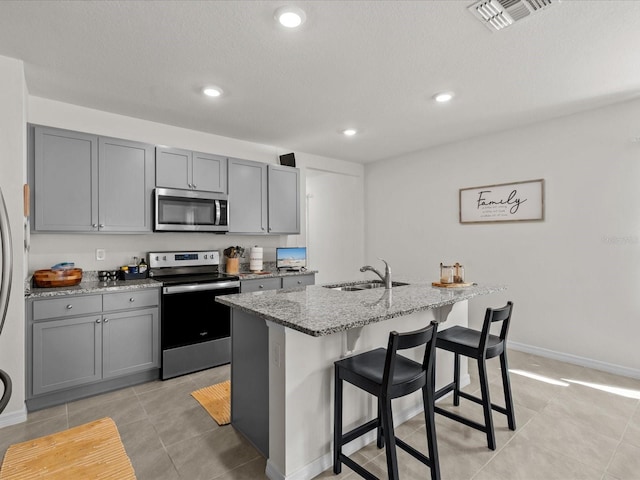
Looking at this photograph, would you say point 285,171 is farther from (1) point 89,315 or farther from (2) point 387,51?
(1) point 89,315

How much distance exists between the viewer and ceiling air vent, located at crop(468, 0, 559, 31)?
1865 mm

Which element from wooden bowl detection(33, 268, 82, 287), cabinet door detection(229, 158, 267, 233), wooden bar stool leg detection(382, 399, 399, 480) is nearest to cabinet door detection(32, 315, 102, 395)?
wooden bowl detection(33, 268, 82, 287)

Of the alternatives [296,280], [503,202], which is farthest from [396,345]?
[503,202]

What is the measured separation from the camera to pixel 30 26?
2.07 m

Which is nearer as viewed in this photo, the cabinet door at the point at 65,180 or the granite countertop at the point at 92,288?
the granite countertop at the point at 92,288

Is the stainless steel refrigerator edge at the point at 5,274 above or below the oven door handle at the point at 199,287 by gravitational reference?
above

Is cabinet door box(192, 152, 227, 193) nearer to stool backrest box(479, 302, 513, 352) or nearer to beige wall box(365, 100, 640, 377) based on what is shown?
beige wall box(365, 100, 640, 377)

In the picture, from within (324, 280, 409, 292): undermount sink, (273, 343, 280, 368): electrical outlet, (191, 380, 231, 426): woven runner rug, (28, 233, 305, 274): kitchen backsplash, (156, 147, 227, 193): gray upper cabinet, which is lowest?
(191, 380, 231, 426): woven runner rug

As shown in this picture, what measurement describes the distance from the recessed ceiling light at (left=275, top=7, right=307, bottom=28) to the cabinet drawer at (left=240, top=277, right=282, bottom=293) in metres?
2.41

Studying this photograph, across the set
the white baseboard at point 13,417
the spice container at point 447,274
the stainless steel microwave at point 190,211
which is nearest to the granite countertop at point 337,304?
the spice container at point 447,274

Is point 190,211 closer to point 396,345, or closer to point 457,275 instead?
point 457,275

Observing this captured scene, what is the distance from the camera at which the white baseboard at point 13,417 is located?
7.78 feet

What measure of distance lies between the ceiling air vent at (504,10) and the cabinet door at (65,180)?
122 inches

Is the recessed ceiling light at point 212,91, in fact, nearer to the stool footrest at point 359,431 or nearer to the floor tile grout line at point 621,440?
the stool footrest at point 359,431
